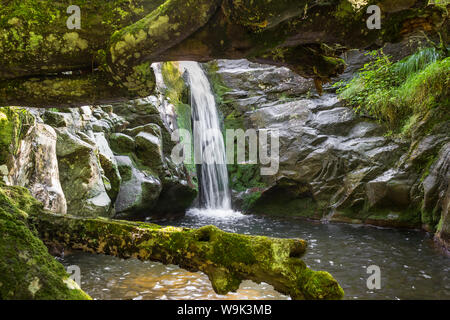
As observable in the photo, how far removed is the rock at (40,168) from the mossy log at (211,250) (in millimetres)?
2174

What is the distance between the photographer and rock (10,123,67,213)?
479 cm

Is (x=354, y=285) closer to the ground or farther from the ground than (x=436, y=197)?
closer to the ground

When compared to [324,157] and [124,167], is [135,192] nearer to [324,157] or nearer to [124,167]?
A: [124,167]

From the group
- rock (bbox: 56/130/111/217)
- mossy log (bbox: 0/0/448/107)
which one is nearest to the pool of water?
rock (bbox: 56/130/111/217)

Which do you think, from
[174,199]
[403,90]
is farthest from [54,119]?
[403,90]

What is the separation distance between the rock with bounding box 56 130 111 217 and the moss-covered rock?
173 inches

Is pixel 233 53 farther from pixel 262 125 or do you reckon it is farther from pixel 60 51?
pixel 262 125

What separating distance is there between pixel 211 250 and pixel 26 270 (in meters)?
1.32

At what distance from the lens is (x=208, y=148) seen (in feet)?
43.7

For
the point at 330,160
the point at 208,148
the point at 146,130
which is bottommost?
the point at 330,160

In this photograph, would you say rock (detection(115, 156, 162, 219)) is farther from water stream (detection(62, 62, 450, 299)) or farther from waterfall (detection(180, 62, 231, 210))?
waterfall (detection(180, 62, 231, 210))

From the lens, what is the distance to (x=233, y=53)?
2.44 m
